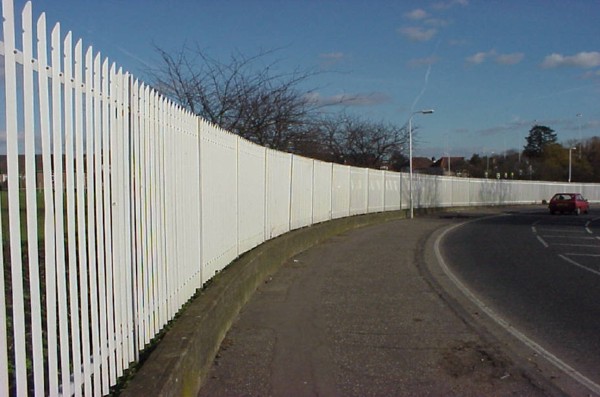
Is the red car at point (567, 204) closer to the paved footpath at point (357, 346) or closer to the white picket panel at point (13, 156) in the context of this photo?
the paved footpath at point (357, 346)

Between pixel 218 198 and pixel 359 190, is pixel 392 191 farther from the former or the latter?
pixel 218 198

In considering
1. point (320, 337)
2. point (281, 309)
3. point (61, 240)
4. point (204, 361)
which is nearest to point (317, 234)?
point (281, 309)

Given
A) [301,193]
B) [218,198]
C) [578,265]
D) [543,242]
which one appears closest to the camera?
[218,198]

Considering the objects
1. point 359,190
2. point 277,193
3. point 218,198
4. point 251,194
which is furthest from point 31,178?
point 359,190

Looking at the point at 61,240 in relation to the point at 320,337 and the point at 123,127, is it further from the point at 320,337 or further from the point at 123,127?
the point at 320,337

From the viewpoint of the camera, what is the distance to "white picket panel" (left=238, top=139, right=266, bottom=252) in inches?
347

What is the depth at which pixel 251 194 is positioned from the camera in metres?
9.55

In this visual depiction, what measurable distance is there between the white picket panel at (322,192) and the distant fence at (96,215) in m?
8.36

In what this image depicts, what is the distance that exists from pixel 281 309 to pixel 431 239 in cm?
1174

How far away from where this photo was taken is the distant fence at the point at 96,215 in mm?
2504

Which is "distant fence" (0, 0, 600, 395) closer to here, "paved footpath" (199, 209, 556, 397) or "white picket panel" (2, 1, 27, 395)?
"white picket panel" (2, 1, 27, 395)

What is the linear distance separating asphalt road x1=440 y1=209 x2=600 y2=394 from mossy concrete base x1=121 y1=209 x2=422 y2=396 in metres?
3.12

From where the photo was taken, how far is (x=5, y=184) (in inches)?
95.0

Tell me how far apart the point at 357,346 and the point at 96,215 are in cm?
354
